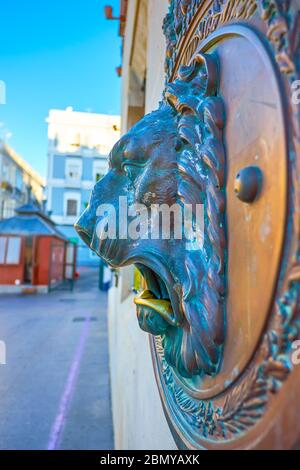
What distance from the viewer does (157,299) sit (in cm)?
49

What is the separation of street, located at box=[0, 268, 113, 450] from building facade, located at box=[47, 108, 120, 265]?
1299 cm

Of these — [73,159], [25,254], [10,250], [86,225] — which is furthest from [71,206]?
[86,225]

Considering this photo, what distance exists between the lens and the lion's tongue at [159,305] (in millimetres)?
448

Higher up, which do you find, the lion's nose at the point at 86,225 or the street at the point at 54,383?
the lion's nose at the point at 86,225

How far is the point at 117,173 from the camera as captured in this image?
528 mm

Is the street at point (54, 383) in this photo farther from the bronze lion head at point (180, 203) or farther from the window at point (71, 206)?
the window at point (71, 206)

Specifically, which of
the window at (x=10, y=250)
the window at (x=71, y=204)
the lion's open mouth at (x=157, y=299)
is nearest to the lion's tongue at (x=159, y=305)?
the lion's open mouth at (x=157, y=299)

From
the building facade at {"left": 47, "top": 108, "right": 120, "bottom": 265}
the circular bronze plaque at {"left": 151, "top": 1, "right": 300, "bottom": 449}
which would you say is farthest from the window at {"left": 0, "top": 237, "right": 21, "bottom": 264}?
the circular bronze plaque at {"left": 151, "top": 1, "right": 300, "bottom": 449}

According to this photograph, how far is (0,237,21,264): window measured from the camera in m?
10.8

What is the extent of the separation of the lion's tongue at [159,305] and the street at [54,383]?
2.49m

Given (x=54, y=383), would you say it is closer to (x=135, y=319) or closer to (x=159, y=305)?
(x=135, y=319)

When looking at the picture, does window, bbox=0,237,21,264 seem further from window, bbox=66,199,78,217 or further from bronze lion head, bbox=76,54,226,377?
bronze lion head, bbox=76,54,226,377

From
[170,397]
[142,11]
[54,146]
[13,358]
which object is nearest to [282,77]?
[170,397]

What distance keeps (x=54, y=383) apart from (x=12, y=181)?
15.5 meters
